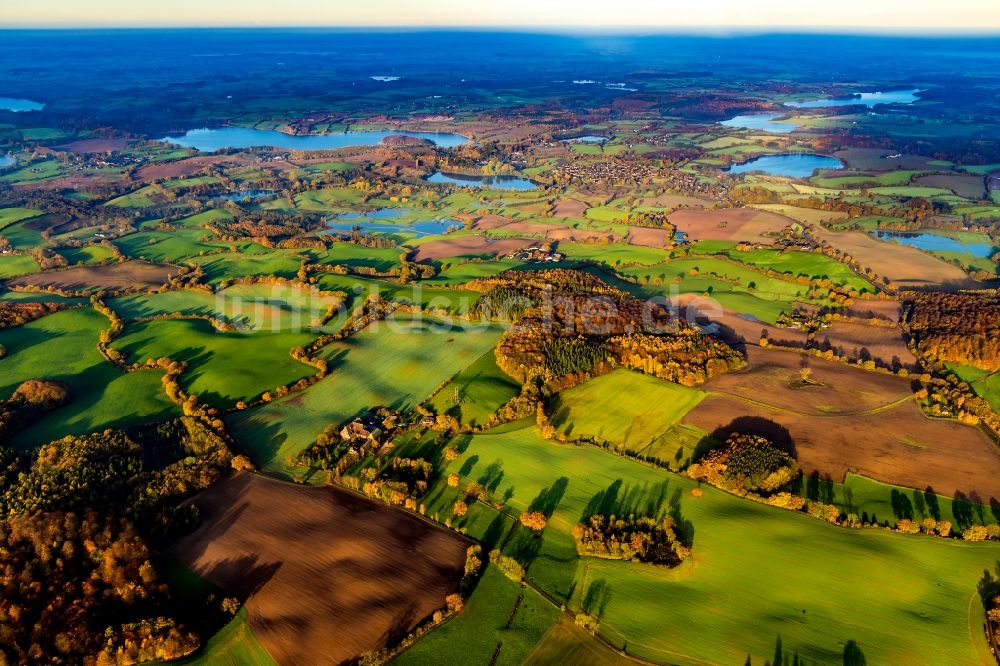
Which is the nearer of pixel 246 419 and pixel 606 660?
pixel 606 660

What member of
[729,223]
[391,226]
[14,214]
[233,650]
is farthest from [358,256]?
[14,214]

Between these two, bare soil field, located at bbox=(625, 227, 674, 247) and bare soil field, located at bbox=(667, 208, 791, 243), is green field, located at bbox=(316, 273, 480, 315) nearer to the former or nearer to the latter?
bare soil field, located at bbox=(625, 227, 674, 247)

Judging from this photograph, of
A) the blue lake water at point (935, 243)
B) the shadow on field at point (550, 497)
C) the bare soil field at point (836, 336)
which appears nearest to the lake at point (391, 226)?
the bare soil field at point (836, 336)

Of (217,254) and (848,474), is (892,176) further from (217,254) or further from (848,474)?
(217,254)

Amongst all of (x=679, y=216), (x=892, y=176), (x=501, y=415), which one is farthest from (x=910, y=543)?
(x=892, y=176)

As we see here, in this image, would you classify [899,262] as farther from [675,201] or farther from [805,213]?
[675,201]

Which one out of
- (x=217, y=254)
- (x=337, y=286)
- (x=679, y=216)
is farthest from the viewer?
(x=679, y=216)
